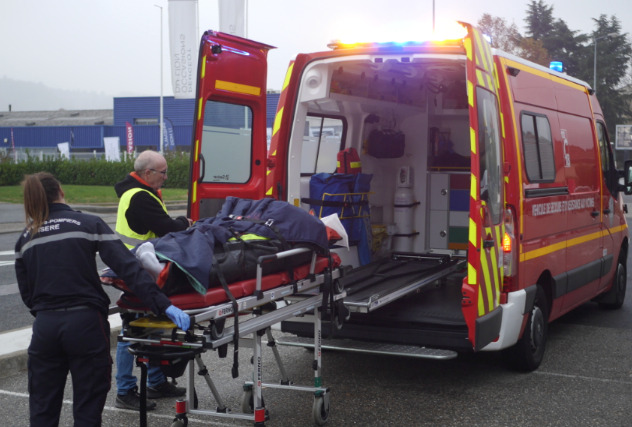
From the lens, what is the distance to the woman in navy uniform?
11.4 feet

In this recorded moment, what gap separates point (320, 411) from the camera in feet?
14.8

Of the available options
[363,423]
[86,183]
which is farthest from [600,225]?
[86,183]

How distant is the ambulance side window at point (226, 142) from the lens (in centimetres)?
601

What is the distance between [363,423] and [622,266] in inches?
198

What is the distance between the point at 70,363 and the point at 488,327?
272cm

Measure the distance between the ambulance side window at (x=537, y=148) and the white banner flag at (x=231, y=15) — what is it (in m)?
13.6

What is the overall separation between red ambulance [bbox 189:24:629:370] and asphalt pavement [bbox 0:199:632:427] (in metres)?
0.38

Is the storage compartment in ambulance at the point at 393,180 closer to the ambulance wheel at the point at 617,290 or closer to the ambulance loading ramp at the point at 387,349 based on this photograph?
the ambulance loading ramp at the point at 387,349

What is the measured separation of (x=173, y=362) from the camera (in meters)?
3.51

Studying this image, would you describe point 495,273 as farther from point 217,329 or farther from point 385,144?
point 385,144

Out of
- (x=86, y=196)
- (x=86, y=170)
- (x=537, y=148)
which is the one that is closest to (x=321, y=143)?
(x=537, y=148)

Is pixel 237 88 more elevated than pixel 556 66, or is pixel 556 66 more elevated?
pixel 556 66

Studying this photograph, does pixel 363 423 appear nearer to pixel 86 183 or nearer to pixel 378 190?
pixel 378 190

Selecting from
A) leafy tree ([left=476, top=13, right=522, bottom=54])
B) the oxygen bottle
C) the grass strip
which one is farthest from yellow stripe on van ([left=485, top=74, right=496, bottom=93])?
leafy tree ([left=476, top=13, right=522, bottom=54])
